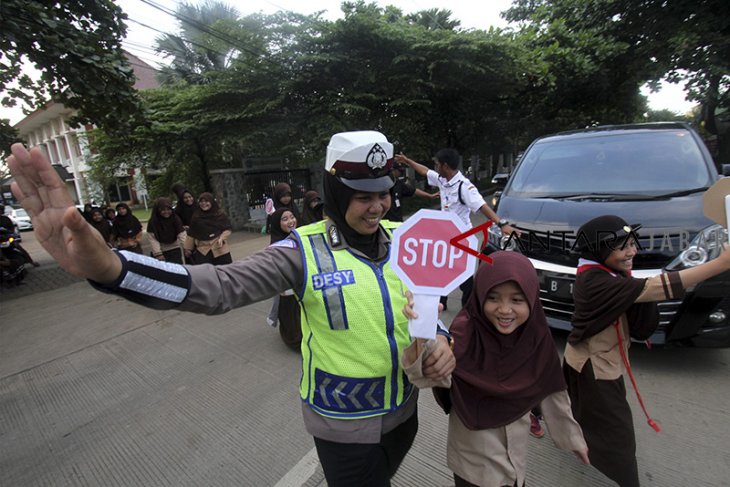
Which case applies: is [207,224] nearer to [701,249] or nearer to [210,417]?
[210,417]

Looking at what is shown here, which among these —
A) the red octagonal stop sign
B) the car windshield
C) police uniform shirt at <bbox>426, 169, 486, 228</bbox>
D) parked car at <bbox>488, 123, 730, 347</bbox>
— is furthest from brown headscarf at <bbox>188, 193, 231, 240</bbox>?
the red octagonal stop sign

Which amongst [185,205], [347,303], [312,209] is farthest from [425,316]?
[185,205]

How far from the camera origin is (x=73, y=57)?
5.11m

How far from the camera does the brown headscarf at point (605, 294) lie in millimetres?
1804

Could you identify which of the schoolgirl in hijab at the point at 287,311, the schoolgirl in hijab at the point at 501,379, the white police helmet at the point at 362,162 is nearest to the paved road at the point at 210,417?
the schoolgirl in hijab at the point at 287,311

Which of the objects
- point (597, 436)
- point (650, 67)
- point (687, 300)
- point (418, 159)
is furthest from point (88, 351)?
point (650, 67)

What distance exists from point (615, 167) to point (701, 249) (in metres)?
1.30

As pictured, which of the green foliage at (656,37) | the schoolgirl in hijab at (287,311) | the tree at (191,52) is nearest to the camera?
the schoolgirl in hijab at (287,311)

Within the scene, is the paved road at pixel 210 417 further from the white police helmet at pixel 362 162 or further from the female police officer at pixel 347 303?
the white police helmet at pixel 362 162

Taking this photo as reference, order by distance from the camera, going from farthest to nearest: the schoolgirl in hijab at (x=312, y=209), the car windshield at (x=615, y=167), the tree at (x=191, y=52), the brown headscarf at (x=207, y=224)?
1. the tree at (x=191, y=52)
2. the brown headscarf at (x=207, y=224)
3. the schoolgirl in hijab at (x=312, y=209)
4. the car windshield at (x=615, y=167)

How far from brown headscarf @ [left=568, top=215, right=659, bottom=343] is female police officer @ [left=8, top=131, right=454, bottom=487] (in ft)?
3.56

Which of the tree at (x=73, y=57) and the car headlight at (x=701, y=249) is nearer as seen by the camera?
the car headlight at (x=701, y=249)

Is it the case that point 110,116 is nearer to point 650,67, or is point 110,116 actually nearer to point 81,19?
point 81,19

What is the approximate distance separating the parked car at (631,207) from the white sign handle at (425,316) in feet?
7.92
